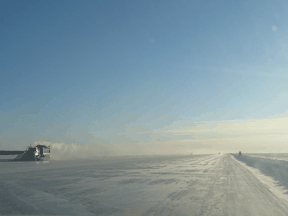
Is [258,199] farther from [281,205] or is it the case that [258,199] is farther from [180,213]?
[180,213]

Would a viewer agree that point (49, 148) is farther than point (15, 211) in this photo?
Yes

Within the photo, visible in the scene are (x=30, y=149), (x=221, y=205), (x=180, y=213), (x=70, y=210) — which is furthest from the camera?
(x=30, y=149)

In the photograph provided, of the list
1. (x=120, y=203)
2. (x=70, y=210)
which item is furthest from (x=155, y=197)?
(x=70, y=210)

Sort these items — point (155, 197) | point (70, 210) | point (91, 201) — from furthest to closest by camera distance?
point (155, 197), point (91, 201), point (70, 210)

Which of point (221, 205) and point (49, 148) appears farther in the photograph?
point (49, 148)

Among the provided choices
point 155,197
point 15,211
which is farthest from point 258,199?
point 15,211

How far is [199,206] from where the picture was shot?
10.3m

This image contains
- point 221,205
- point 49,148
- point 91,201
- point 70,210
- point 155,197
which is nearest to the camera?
point 70,210

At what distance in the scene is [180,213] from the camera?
356 inches

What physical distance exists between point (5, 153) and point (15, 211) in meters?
80.5

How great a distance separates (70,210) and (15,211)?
2096 millimetres

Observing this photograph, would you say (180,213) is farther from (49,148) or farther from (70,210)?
(49,148)

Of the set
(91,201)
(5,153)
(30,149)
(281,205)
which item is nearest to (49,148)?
(30,149)

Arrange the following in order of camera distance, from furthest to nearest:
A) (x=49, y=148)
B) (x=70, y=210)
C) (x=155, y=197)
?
(x=49, y=148), (x=155, y=197), (x=70, y=210)
